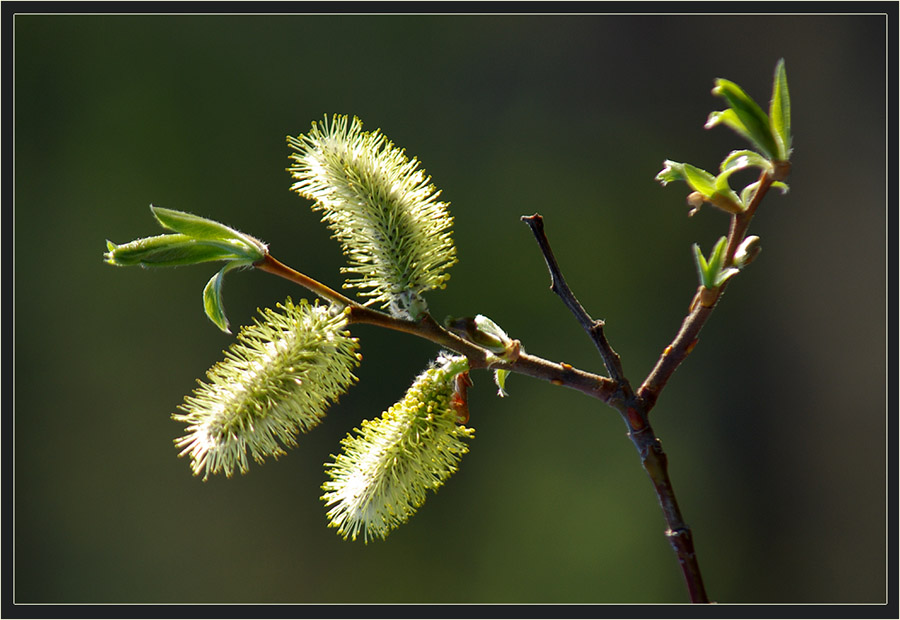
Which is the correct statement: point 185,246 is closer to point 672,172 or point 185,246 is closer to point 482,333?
point 482,333

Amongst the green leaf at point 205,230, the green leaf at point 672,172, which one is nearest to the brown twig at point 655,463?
the green leaf at point 672,172

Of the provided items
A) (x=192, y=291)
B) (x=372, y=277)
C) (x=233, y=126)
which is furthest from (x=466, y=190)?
(x=372, y=277)

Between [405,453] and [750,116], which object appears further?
[405,453]

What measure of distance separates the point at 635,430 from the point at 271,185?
2.10 meters

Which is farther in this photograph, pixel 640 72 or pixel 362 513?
pixel 640 72

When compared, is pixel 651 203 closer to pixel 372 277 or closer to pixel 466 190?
pixel 466 190

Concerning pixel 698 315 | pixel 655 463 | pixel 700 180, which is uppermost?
pixel 700 180

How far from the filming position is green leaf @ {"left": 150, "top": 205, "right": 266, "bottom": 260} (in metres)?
0.62

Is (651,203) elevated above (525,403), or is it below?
above

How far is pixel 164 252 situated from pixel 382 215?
179 millimetres

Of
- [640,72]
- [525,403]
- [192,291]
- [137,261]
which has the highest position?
[640,72]

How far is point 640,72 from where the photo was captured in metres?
2.71

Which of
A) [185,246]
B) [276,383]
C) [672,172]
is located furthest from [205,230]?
[672,172]

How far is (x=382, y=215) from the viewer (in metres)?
0.69
